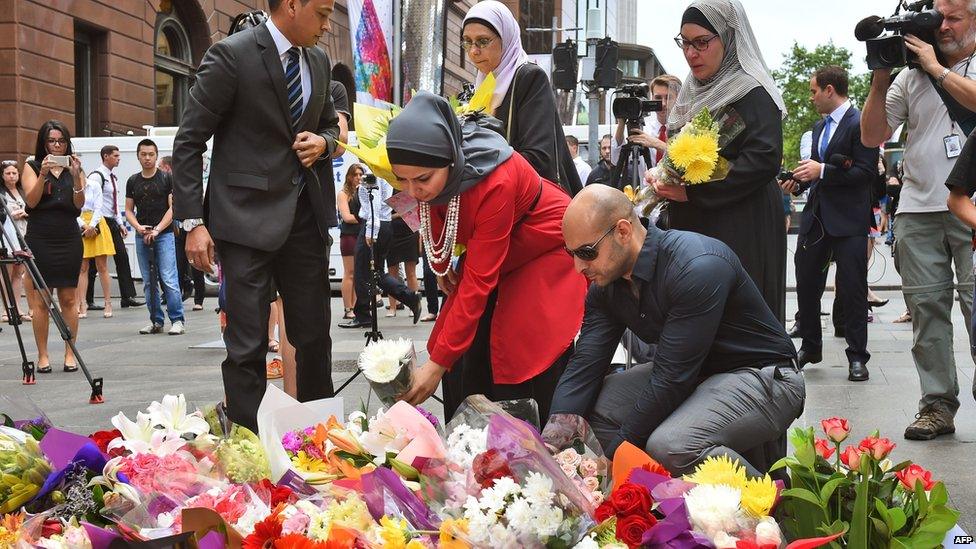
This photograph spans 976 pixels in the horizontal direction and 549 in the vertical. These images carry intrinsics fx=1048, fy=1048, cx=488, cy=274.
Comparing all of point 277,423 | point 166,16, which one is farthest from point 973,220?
point 166,16

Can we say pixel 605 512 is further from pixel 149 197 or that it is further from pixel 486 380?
pixel 149 197

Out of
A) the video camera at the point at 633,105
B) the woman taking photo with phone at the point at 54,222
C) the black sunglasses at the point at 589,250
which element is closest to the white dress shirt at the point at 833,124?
the video camera at the point at 633,105

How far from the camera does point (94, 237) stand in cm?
1284

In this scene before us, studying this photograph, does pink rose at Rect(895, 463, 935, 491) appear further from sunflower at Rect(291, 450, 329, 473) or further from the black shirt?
sunflower at Rect(291, 450, 329, 473)

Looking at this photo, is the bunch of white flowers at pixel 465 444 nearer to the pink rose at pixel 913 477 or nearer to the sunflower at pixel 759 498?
the sunflower at pixel 759 498

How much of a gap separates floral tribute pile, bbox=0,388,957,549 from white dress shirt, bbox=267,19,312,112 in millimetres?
1942

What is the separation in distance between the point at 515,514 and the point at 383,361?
119cm

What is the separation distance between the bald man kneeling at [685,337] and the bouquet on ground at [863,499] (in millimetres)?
751

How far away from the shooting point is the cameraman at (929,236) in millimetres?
5031

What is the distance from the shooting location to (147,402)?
21.6ft

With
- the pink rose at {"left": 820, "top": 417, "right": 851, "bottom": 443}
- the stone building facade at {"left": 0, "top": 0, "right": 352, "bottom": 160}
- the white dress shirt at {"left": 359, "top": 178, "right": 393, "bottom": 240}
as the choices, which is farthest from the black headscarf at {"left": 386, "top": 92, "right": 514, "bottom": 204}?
the stone building facade at {"left": 0, "top": 0, "right": 352, "bottom": 160}

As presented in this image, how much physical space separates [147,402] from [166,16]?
55.1ft

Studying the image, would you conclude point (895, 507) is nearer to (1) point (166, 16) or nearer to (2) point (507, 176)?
(2) point (507, 176)

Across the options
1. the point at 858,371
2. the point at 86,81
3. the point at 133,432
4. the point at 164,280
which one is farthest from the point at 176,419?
the point at 86,81
